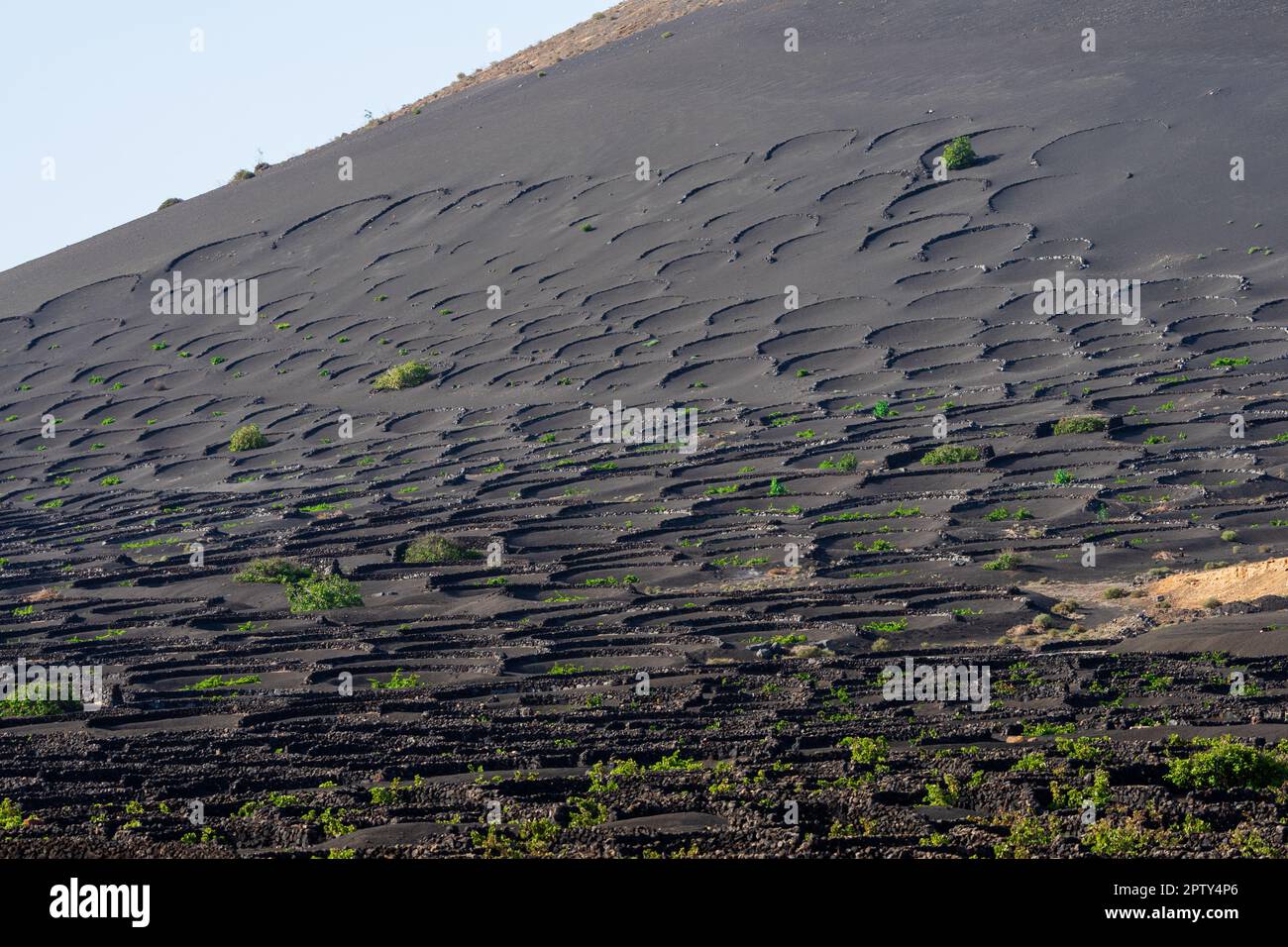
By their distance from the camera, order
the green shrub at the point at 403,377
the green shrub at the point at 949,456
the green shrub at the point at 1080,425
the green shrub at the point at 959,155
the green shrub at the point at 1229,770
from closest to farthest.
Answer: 1. the green shrub at the point at 1229,770
2. the green shrub at the point at 949,456
3. the green shrub at the point at 1080,425
4. the green shrub at the point at 403,377
5. the green shrub at the point at 959,155

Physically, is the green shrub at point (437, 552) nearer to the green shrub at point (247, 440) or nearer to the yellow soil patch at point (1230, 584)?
the yellow soil patch at point (1230, 584)

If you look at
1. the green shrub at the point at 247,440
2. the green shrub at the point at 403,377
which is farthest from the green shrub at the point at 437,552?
the green shrub at the point at 403,377

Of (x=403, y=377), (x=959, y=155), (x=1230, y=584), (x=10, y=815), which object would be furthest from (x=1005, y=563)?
(x=959, y=155)

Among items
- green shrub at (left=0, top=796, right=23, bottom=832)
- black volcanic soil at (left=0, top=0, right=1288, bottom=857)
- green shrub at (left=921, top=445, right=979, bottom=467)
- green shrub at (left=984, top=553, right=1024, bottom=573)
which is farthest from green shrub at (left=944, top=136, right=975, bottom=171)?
green shrub at (left=0, top=796, right=23, bottom=832)

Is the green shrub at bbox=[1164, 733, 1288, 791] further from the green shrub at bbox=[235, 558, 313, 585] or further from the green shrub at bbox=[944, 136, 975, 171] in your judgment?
the green shrub at bbox=[944, 136, 975, 171]

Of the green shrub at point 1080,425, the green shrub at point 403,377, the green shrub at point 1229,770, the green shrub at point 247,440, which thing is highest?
the green shrub at point 403,377

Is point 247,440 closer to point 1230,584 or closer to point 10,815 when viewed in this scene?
point 1230,584
